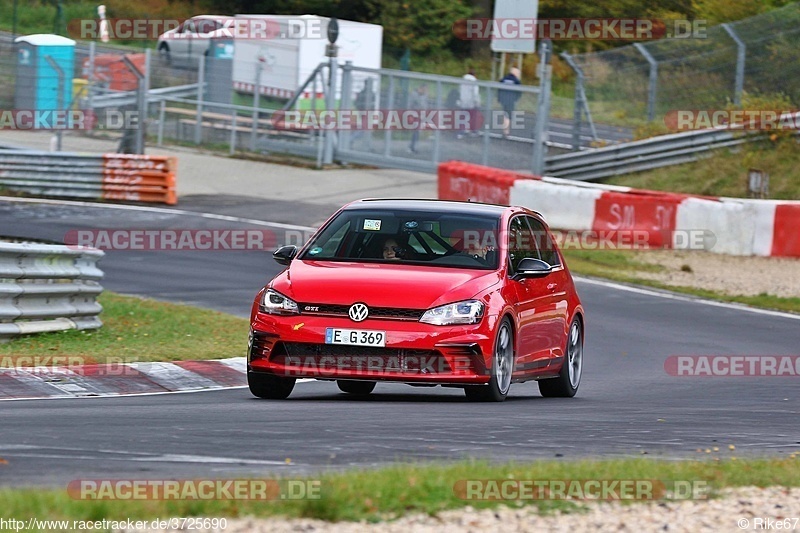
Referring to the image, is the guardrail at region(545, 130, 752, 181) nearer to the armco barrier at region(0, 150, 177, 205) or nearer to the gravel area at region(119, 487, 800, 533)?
the armco barrier at region(0, 150, 177, 205)

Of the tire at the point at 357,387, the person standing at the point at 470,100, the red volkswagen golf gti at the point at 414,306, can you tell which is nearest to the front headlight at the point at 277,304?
the red volkswagen golf gti at the point at 414,306

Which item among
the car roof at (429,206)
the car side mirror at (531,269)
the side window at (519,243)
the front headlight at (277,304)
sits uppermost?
the car roof at (429,206)

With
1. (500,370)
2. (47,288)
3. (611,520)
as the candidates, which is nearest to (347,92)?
(47,288)

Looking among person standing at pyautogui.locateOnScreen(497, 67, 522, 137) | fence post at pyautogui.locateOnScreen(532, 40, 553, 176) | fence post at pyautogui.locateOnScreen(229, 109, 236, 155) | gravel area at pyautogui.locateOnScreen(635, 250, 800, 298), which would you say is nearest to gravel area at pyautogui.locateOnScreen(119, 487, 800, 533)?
gravel area at pyautogui.locateOnScreen(635, 250, 800, 298)

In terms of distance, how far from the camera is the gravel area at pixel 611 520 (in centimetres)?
533

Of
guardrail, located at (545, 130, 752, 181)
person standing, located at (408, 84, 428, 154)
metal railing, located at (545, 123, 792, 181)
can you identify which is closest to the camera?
metal railing, located at (545, 123, 792, 181)

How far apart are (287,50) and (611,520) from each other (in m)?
35.1

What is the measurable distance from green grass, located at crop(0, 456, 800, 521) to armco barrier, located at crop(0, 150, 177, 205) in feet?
70.4

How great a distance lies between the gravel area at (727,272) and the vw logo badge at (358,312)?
11.5 meters

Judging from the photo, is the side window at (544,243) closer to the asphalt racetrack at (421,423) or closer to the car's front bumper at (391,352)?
the asphalt racetrack at (421,423)

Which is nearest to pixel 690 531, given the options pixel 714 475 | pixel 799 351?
pixel 714 475

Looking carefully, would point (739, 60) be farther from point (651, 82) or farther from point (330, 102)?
point (330, 102)

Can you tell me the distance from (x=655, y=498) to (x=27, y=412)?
13.6ft

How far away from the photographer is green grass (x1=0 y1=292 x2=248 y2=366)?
475 inches
